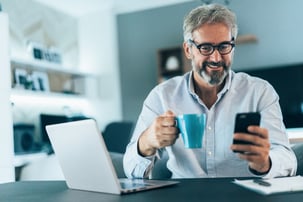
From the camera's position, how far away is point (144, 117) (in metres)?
1.43

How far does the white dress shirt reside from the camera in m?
1.24

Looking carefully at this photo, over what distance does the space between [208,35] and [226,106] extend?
0.87 feet

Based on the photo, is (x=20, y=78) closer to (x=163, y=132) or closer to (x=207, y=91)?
(x=207, y=91)

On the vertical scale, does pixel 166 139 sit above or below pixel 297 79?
below

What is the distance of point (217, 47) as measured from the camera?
128 centimetres

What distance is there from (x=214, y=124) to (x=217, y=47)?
10.7 inches

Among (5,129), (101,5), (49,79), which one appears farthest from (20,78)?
(101,5)

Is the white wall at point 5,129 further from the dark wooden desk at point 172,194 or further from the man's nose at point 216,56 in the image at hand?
the man's nose at point 216,56

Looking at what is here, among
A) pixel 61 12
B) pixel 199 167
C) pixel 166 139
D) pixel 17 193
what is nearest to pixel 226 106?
pixel 199 167

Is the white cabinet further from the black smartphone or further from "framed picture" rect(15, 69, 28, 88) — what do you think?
the black smartphone

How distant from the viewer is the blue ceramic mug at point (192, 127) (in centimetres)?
95

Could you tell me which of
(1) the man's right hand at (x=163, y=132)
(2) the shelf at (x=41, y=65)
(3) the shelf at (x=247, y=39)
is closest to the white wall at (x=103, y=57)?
(2) the shelf at (x=41, y=65)

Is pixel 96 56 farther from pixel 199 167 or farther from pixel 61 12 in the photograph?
pixel 199 167

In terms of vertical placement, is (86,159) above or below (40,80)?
below
